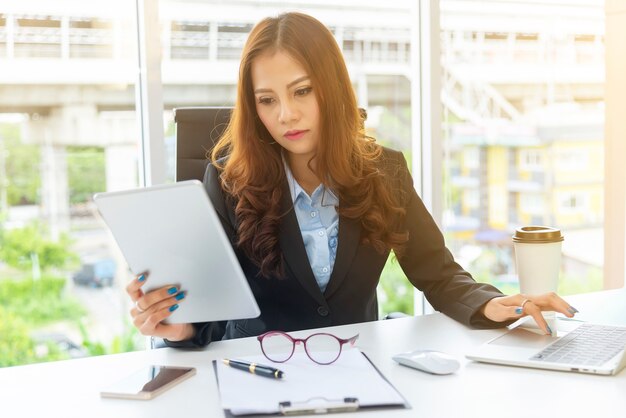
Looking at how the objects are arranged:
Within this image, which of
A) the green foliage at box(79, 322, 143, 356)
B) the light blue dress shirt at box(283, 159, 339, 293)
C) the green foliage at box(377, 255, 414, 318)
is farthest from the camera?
the green foliage at box(377, 255, 414, 318)

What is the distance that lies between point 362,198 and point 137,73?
3.94 ft

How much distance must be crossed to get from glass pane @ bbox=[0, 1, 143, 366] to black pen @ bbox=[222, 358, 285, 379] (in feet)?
5.27

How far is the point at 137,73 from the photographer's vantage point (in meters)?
2.61

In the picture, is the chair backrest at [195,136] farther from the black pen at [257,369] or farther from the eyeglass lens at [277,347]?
the black pen at [257,369]

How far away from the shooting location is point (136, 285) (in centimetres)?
126

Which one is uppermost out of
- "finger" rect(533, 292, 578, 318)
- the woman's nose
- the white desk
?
A: the woman's nose

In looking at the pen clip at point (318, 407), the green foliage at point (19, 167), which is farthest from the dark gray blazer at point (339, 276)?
the green foliage at point (19, 167)

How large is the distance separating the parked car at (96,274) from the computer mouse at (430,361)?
1.75m

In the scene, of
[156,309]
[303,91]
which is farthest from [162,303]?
[303,91]

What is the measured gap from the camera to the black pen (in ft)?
3.84

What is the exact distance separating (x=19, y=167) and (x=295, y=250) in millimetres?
1363

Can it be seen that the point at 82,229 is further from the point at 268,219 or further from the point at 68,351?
the point at 268,219

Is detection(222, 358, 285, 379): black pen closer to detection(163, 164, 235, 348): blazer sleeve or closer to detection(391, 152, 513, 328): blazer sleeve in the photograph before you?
detection(163, 164, 235, 348): blazer sleeve

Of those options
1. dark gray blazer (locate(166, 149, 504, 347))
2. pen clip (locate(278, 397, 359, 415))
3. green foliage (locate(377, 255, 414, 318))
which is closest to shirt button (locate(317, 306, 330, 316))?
dark gray blazer (locate(166, 149, 504, 347))
